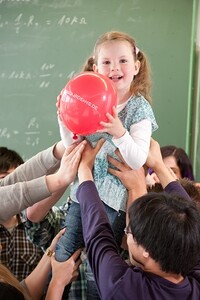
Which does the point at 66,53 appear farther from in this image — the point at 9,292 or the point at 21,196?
the point at 9,292

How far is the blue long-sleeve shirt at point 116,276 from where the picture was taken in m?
0.97

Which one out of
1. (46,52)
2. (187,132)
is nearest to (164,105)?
(187,132)

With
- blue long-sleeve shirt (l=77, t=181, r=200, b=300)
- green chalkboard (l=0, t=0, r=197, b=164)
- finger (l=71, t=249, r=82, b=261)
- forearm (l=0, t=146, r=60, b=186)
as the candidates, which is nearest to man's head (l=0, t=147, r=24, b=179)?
forearm (l=0, t=146, r=60, b=186)

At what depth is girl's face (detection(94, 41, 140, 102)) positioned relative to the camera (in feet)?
4.45

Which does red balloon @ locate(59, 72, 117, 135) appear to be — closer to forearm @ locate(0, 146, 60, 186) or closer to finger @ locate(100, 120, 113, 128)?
finger @ locate(100, 120, 113, 128)

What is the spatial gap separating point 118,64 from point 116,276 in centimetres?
68

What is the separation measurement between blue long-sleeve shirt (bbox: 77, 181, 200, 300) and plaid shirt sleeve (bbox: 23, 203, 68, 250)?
472 mm

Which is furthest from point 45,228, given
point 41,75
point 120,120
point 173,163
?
point 41,75

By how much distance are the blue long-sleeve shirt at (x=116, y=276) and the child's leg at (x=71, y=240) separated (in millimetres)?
256

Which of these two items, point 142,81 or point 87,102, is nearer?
point 87,102

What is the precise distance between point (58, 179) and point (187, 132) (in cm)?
172

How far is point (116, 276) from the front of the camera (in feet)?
3.22

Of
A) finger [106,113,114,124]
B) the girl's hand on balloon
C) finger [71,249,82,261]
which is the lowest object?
finger [71,249,82,261]

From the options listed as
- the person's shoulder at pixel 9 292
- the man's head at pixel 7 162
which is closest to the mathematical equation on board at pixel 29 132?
the man's head at pixel 7 162
